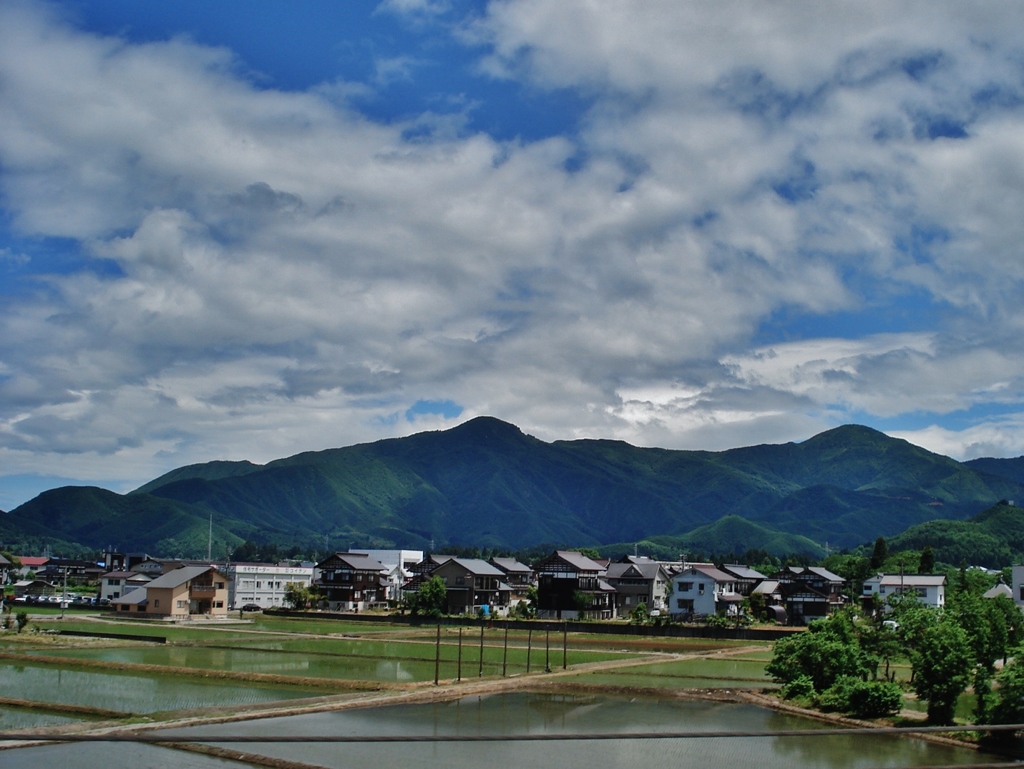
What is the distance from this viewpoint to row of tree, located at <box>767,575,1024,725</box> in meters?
25.4

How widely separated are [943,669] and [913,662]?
1.18 meters

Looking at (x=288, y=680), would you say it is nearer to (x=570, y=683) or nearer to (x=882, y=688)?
(x=570, y=683)

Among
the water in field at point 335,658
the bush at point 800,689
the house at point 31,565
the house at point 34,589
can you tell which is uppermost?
the bush at point 800,689

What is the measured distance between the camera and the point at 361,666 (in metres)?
38.7

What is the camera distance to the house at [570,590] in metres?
75.7

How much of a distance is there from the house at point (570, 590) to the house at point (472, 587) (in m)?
4.12

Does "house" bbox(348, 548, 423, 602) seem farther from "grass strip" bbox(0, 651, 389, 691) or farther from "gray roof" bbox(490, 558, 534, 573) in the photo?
"grass strip" bbox(0, 651, 389, 691)

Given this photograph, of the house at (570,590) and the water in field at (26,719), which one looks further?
the house at (570,590)

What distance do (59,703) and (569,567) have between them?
55.0m

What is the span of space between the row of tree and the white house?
197 feet

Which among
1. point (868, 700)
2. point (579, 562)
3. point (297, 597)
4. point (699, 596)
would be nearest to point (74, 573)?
point (297, 597)

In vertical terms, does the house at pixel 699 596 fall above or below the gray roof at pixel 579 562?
below

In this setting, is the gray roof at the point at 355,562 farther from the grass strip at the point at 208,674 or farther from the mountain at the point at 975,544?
the mountain at the point at 975,544

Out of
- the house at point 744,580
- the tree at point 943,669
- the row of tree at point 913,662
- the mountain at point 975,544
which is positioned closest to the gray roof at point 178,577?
the house at point 744,580
